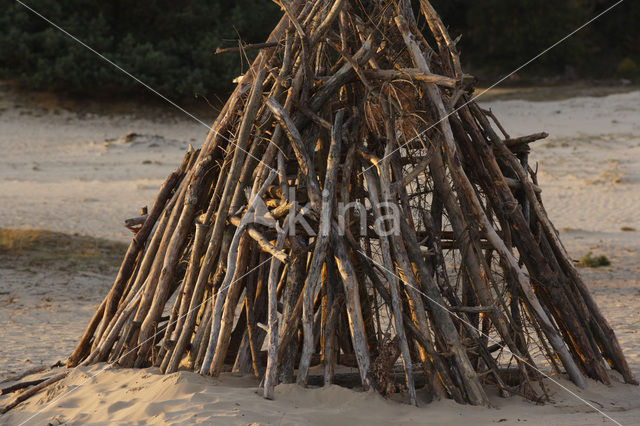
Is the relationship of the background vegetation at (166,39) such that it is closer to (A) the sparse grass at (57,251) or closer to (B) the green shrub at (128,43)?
(B) the green shrub at (128,43)

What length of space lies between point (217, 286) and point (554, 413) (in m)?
2.05

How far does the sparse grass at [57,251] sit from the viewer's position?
1016cm

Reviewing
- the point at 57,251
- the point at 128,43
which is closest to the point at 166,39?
the point at 128,43

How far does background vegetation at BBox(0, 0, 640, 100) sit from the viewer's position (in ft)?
74.0

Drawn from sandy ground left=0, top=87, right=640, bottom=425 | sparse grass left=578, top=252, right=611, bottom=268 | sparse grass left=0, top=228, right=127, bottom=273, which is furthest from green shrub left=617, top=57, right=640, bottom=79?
sparse grass left=0, top=228, right=127, bottom=273

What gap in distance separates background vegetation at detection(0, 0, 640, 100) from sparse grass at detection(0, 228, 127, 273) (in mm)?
10780

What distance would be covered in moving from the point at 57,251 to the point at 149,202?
3102mm

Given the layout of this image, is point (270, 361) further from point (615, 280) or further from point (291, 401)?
point (615, 280)

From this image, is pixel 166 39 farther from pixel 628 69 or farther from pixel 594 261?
pixel 594 261

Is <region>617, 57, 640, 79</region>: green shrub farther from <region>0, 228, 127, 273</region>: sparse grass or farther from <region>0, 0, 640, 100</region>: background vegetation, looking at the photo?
<region>0, 228, 127, 273</region>: sparse grass

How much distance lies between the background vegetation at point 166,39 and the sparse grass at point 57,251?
10780mm

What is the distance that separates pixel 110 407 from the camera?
14.6ft

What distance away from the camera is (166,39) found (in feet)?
80.8

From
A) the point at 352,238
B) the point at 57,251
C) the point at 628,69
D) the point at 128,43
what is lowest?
the point at 352,238
